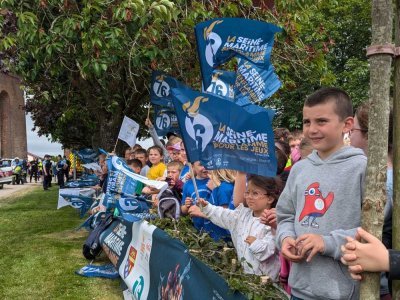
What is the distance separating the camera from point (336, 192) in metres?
2.54

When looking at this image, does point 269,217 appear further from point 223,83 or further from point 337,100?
point 223,83

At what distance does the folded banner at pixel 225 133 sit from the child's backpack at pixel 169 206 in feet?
6.80

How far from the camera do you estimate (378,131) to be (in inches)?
84.4

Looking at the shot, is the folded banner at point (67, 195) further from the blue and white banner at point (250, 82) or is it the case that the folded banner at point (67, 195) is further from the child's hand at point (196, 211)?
the child's hand at point (196, 211)

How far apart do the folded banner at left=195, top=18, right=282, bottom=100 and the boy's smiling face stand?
8.30 feet

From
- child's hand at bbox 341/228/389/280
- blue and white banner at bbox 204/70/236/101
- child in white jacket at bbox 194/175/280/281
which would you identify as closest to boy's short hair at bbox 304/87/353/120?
child's hand at bbox 341/228/389/280

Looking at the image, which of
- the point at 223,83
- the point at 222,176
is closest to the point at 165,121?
the point at 223,83

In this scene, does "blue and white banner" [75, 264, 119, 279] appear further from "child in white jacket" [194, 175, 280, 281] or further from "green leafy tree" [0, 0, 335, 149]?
"child in white jacket" [194, 175, 280, 281]

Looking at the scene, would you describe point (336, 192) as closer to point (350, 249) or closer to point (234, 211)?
point (350, 249)

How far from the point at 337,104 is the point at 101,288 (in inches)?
203

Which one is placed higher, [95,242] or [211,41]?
[211,41]

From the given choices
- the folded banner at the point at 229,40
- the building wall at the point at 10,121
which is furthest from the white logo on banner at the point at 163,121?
the building wall at the point at 10,121

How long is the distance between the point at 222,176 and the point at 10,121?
49.5 meters

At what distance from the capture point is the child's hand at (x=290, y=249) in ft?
8.59
